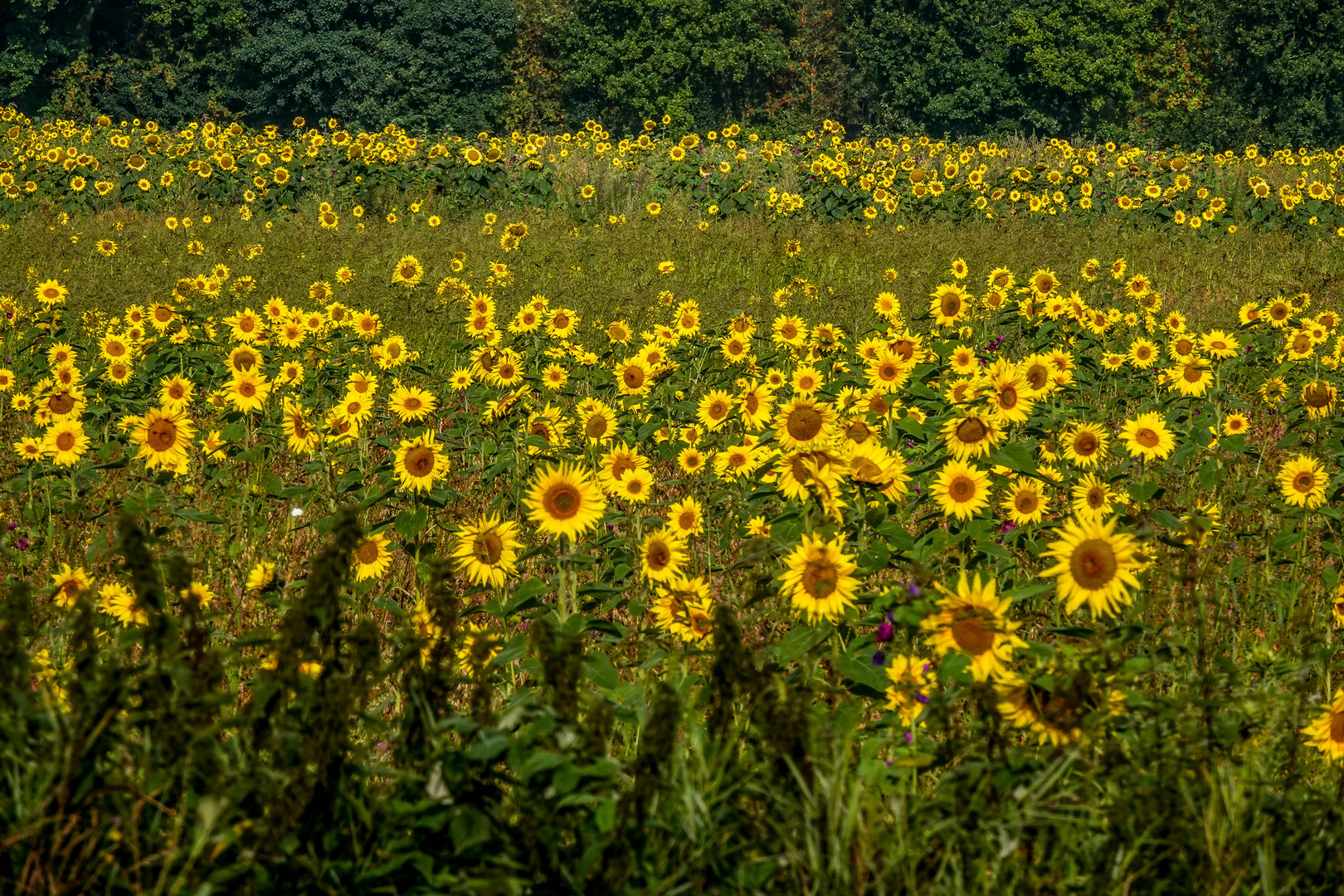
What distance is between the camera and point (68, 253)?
9.71m

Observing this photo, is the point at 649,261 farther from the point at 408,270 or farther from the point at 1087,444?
the point at 1087,444

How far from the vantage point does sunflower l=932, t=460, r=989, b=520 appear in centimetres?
310

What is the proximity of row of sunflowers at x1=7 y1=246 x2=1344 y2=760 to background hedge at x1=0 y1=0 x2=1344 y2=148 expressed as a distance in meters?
35.2

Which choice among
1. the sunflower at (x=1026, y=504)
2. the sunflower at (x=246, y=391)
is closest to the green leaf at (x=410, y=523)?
the sunflower at (x=246, y=391)

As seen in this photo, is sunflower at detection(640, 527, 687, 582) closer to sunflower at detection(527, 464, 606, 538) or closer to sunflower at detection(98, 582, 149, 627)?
sunflower at detection(527, 464, 606, 538)

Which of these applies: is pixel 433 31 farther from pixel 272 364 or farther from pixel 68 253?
pixel 272 364

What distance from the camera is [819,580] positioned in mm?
2510

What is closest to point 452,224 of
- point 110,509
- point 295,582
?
point 110,509

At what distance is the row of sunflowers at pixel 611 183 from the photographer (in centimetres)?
1303

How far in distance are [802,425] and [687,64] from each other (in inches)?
1748

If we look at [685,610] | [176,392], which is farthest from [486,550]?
[176,392]

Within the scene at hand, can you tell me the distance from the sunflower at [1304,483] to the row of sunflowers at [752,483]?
1 cm

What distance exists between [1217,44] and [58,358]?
133 ft

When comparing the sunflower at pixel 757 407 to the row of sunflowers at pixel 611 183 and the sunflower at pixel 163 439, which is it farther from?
the row of sunflowers at pixel 611 183
